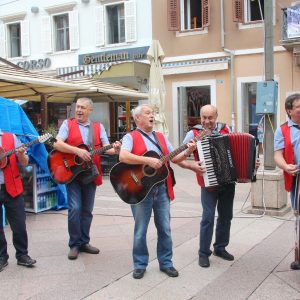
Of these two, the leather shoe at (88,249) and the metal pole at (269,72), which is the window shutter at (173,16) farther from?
the leather shoe at (88,249)

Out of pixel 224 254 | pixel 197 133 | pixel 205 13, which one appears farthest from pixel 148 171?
pixel 205 13

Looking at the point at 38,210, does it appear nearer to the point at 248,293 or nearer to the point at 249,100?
the point at 248,293

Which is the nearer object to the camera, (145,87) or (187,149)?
(187,149)

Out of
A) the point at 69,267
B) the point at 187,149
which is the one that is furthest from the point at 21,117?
the point at 187,149

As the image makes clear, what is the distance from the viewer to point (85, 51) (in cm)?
1775

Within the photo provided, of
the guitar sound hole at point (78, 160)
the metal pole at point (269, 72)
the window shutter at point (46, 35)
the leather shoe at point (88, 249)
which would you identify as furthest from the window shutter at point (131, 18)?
the leather shoe at point (88, 249)

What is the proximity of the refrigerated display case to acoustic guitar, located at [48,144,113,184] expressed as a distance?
89.5 inches

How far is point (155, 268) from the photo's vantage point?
4613 mm

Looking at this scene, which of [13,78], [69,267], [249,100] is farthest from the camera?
[249,100]

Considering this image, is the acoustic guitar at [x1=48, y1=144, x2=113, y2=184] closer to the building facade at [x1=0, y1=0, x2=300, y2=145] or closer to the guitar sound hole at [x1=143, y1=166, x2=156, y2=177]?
the guitar sound hole at [x1=143, y1=166, x2=156, y2=177]

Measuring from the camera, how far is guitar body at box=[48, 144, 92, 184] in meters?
4.97

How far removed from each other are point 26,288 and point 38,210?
3252 millimetres

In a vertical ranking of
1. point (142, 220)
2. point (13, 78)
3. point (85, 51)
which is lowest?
point (142, 220)

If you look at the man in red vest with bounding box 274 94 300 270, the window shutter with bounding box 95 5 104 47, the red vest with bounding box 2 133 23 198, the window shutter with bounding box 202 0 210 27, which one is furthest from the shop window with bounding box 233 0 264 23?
the red vest with bounding box 2 133 23 198
